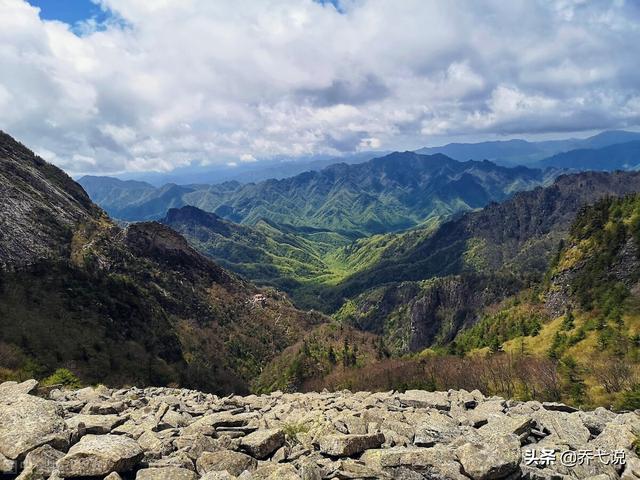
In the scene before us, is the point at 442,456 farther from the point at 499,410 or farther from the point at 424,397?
the point at 424,397

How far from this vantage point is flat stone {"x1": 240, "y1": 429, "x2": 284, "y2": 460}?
2350cm

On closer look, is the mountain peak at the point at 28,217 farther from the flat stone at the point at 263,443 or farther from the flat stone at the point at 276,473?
the flat stone at the point at 276,473

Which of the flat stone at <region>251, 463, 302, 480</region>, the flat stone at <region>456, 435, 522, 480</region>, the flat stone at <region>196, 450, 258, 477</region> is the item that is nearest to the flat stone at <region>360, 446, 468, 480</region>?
the flat stone at <region>456, 435, 522, 480</region>

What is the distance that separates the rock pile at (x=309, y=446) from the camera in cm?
1995

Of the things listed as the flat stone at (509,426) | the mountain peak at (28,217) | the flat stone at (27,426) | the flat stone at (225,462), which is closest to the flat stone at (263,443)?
the flat stone at (225,462)

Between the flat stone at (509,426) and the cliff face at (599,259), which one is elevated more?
the flat stone at (509,426)

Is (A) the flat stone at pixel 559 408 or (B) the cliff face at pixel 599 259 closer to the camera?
(A) the flat stone at pixel 559 408

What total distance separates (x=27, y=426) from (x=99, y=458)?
630 cm

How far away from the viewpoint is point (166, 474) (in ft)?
65.3

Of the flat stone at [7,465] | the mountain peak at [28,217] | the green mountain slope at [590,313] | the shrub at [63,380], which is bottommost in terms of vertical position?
the green mountain slope at [590,313]

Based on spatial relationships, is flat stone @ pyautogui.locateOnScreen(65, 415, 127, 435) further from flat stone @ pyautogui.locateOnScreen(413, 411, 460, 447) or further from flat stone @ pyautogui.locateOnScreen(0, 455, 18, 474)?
flat stone @ pyautogui.locateOnScreen(413, 411, 460, 447)

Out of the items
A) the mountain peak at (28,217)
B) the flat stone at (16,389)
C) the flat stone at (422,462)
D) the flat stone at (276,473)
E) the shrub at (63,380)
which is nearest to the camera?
the flat stone at (276,473)

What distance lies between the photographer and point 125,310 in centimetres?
14900

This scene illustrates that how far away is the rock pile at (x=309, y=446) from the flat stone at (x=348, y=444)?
6cm
